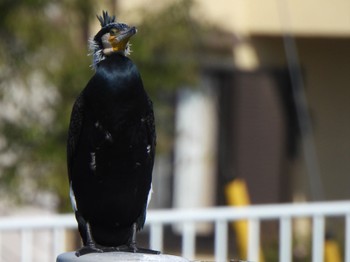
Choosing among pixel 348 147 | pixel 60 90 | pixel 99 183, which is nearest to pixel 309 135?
pixel 348 147

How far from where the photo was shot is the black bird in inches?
180

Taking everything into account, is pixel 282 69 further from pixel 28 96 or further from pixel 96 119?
pixel 96 119

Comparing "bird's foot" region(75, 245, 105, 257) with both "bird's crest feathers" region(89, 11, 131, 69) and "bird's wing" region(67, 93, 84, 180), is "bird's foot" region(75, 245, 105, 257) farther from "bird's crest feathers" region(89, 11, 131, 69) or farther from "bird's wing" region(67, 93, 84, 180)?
"bird's crest feathers" region(89, 11, 131, 69)

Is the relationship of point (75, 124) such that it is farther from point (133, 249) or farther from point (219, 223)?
point (219, 223)

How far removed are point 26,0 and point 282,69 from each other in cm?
406

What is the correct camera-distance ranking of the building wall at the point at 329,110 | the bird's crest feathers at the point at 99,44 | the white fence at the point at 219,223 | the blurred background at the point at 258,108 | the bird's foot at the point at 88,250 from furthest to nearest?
the building wall at the point at 329,110 → the blurred background at the point at 258,108 → the white fence at the point at 219,223 → the bird's crest feathers at the point at 99,44 → the bird's foot at the point at 88,250

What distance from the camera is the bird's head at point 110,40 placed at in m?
4.61

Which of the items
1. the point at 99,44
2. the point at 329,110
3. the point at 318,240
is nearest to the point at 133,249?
the point at 99,44

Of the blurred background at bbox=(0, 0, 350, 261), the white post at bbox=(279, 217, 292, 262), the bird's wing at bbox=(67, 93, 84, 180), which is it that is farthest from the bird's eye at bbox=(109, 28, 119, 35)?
the blurred background at bbox=(0, 0, 350, 261)

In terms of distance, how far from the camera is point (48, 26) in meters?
8.62

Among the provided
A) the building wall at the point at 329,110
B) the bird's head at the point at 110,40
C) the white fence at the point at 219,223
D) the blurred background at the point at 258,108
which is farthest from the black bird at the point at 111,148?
the building wall at the point at 329,110

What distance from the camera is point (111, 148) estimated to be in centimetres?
460

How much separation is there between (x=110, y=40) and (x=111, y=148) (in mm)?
397

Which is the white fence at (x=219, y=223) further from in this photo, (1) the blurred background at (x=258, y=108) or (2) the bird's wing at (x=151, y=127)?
(1) the blurred background at (x=258, y=108)
